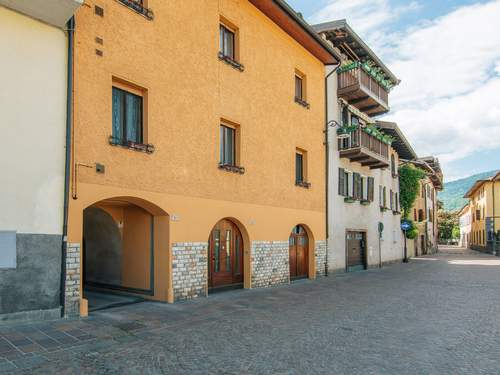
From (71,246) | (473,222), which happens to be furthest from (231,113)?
(473,222)

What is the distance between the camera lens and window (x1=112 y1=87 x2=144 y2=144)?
9.33m

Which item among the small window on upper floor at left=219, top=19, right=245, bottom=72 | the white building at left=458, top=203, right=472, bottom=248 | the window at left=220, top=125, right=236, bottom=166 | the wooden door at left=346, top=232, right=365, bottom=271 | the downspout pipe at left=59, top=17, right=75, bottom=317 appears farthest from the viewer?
the white building at left=458, top=203, right=472, bottom=248

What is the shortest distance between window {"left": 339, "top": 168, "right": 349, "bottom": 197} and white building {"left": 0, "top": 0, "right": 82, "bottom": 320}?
13.9 meters

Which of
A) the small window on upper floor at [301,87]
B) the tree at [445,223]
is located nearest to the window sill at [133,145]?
the small window on upper floor at [301,87]

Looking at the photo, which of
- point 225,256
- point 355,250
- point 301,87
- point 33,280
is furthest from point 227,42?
point 355,250

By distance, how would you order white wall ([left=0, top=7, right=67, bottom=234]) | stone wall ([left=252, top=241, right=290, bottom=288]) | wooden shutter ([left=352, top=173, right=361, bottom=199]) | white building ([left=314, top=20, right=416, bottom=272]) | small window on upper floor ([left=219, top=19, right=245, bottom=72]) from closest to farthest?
1. white wall ([left=0, top=7, right=67, bottom=234])
2. small window on upper floor ([left=219, top=19, right=245, bottom=72])
3. stone wall ([left=252, top=241, right=290, bottom=288])
4. white building ([left=314, top=20, right=416, bottom=272])
5. wooden shutter ([left=352, top=173, right=361, bottom=199])

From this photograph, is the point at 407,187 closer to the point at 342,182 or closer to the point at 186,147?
the point at 342,182

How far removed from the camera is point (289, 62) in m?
15.7

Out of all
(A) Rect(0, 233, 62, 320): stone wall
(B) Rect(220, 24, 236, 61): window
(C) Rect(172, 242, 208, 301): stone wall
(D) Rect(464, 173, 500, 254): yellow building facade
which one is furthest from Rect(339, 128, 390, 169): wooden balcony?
(D) Rect(464, 173, 500, 254): yellow building facade

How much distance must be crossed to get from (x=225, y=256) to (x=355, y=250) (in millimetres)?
10751

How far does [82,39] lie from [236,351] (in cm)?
651

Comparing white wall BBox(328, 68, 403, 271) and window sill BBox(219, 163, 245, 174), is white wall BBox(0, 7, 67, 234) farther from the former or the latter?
white wall BBox(328, 68, 403, 271)

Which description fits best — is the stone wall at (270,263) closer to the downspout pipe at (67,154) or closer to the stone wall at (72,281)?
the stone wall at (72,281)

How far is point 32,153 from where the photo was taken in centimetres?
758
